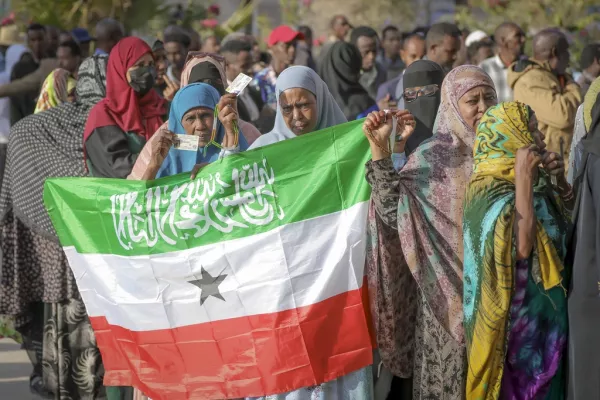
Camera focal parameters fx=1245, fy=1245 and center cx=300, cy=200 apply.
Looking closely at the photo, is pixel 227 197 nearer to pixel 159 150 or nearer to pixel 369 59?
pixel 159 150

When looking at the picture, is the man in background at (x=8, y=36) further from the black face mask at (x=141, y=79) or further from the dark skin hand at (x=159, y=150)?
the dark skin hand at (x=159, y=150)

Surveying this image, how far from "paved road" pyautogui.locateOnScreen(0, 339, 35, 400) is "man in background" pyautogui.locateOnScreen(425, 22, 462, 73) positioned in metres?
3.92

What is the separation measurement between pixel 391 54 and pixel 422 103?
7.59 m

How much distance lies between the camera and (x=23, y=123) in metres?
7.63

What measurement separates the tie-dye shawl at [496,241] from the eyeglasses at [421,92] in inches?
65.8

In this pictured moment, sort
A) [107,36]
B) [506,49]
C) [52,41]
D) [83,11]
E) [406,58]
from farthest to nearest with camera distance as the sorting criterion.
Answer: [83,11] < [52,41] < [506,49] < [406,58] < [107,36]

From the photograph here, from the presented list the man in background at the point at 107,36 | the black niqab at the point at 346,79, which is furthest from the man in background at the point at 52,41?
the black niqab at the point at 346,79

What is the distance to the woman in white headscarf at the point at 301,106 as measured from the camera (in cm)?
574

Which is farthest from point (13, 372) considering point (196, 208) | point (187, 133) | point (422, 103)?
point (422, 103)

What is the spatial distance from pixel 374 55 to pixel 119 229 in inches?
253

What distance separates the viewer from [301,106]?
5758mm

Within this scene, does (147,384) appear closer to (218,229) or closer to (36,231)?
(218,229)

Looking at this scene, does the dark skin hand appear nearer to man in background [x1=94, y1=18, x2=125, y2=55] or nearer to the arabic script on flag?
A: the arabic script on flag

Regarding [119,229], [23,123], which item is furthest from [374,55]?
[119,229]
